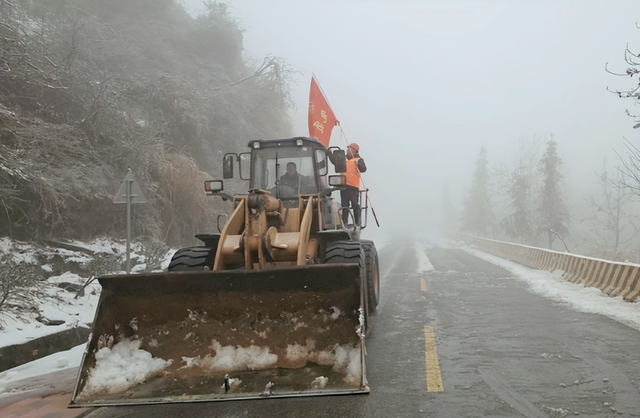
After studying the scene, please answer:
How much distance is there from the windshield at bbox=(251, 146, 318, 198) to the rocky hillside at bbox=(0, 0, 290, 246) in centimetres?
409

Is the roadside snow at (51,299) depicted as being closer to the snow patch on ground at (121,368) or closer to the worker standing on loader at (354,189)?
the snow patch on ground at (121,368)

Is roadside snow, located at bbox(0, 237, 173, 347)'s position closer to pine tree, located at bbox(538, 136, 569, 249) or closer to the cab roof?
the cab roof

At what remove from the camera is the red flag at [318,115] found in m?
12.7

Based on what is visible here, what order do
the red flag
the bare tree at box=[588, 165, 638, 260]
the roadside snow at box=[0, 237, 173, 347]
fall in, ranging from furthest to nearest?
the bare tree at box=[588, 165, 638, 260]
the red flag
the roadside snow at box=[0, 237, 173, 347]

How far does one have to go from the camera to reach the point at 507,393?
14.5ft

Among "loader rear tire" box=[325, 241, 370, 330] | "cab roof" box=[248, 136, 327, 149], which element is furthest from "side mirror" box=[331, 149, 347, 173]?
"loader rear tire" box=[325, 241, 370, 330]

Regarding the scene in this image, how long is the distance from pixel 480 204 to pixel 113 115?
4978 centimetres

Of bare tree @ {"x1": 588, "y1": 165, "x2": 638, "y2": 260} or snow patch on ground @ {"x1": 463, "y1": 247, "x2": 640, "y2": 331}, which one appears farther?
bare tree @ {"x1": 588, "y1": 165, "x2": 638, "y2": 260}

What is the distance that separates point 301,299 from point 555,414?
8.05 ft

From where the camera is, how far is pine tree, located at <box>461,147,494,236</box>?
55688 millimetres

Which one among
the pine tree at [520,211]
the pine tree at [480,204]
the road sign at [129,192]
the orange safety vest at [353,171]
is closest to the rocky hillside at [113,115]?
the road sign at [129,192]

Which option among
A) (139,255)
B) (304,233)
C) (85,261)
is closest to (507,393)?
(304,233)

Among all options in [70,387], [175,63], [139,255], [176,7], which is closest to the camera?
[70,387]

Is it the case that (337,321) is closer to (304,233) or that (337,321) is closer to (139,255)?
(304,233)
